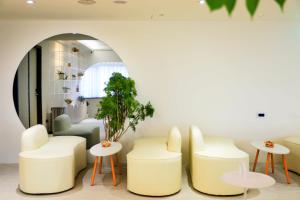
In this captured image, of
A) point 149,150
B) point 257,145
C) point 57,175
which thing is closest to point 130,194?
point 149,150

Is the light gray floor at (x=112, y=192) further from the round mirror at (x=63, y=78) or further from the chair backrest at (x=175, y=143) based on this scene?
the round mirror at (x=63, y=78)

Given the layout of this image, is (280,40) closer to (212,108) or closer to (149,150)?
(212,108)

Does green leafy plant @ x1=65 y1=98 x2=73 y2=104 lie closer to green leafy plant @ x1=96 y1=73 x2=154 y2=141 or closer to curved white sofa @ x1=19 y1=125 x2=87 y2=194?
green leafy plant @ x1=96 y1=73 x2=154 y2=141

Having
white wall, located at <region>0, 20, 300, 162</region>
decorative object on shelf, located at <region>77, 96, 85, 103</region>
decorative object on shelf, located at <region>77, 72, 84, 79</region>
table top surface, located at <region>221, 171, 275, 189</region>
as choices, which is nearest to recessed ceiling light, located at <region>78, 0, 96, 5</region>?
white wall, located at <region>0, 20, 300, 162</region>

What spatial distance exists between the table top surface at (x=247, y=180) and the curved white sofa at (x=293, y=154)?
2.26 m

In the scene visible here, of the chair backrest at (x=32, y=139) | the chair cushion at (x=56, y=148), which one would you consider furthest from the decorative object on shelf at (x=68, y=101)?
the chair backrest at (x=32, y=139)

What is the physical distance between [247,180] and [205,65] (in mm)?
2891

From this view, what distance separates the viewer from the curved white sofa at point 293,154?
4730 mm

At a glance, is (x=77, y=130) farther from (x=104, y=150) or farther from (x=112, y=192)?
(x=112, y=192)

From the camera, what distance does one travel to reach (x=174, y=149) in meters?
4.17

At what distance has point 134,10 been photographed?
14.8 ft

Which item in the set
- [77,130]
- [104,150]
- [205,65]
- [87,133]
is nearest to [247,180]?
[104,150]

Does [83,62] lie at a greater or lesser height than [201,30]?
lesser

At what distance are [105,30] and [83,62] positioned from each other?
73 centimetres
